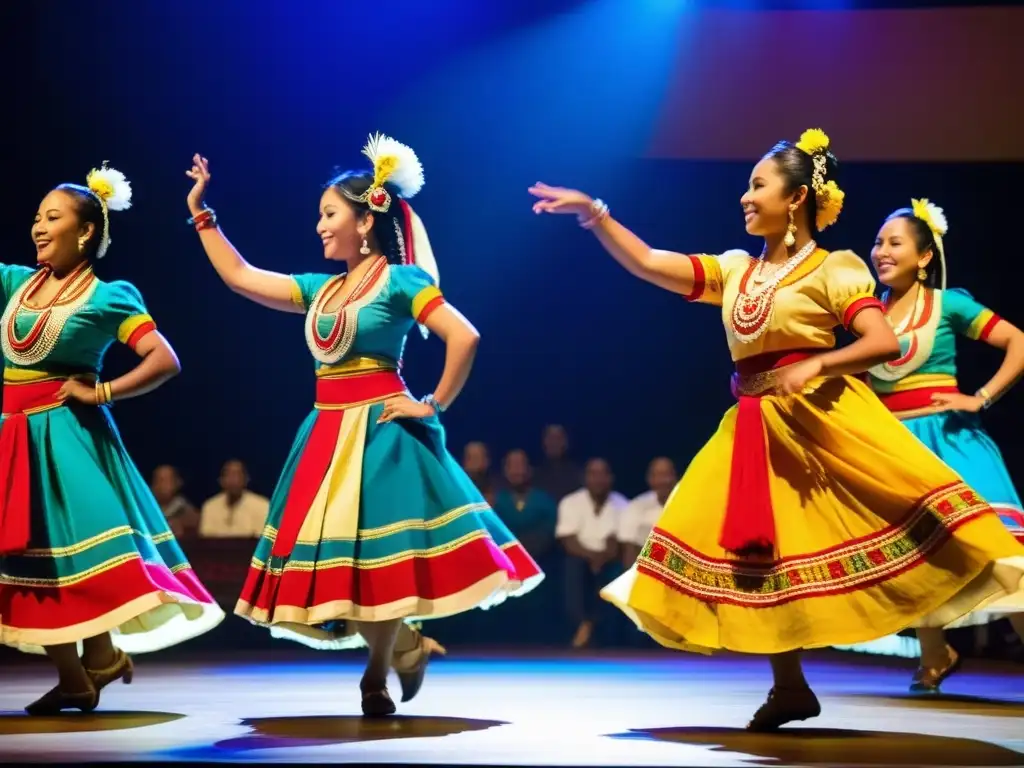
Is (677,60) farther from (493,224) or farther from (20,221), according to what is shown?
(20,221)

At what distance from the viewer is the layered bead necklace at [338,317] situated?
3.74 meters

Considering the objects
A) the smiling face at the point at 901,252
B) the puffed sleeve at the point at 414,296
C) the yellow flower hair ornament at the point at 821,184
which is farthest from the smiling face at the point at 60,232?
the smiling face at the point at 901,252

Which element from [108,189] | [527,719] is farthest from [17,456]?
[527,719]

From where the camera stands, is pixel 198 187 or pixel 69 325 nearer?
pixel 69 325

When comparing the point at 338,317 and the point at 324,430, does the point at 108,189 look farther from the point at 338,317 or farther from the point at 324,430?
the point at 324,430

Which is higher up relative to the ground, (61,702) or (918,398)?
(918,398)

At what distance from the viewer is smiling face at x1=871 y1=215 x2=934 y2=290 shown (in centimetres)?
471

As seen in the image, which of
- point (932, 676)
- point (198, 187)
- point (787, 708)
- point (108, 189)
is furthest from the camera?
point (932, 676)

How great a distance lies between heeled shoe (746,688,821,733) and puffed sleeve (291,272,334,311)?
1522 mm

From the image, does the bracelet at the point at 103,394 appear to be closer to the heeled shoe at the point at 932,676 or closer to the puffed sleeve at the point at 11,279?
the puffed sleeve at the point at 11,279

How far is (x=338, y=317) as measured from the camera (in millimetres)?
3762

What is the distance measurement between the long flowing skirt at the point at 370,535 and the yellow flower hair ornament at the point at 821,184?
1.08m

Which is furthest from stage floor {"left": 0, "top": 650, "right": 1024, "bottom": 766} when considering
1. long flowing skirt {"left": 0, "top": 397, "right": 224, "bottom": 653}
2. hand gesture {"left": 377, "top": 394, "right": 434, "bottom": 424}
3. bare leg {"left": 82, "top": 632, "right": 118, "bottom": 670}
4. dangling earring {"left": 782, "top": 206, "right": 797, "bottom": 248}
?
dangling earring {"left": 782, "top": 206, "right": 797, "bottom": 248}

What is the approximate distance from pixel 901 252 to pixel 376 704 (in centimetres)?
217
